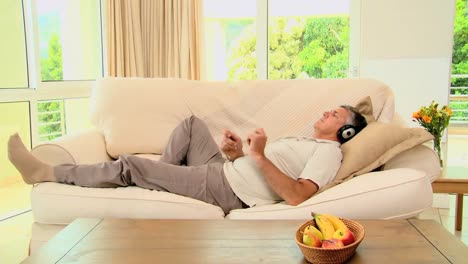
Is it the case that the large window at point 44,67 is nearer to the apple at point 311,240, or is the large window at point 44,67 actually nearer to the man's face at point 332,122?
the man's face at point 332,122

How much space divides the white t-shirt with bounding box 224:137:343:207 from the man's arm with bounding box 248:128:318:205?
0.16 feet

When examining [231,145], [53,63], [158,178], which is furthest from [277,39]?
[158,178]

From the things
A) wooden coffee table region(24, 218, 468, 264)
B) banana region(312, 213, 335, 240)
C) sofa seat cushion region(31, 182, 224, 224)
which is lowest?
sofa seat cushion region(31, 182, 224, 224)

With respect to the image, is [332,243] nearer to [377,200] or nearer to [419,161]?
[377,200]

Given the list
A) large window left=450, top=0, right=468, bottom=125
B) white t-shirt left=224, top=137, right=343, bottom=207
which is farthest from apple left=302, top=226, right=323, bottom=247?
large window left=450, top=0, right=468, bottom=125

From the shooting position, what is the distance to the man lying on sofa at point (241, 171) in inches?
65.7

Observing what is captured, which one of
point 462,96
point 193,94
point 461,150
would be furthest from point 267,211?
point 462,96

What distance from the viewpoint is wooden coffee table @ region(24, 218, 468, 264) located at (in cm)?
112

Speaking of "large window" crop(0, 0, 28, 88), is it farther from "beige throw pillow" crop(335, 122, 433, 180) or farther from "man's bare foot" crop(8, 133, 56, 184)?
"beige throw pillow" crop(335, 122, 433, 180)

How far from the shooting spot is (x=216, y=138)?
7.76 ft

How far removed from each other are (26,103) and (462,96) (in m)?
5.04

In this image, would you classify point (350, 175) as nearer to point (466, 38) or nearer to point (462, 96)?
point (466, 38)

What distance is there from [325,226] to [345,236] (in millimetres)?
67

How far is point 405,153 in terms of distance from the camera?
183cm
